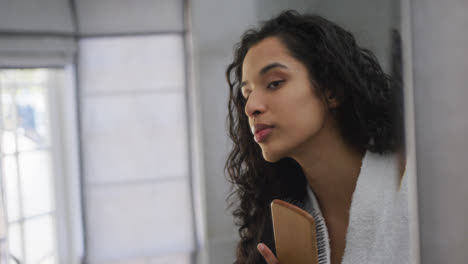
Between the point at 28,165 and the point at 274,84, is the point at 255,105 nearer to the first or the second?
the point at 274,84

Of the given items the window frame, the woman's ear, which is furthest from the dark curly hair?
the window frame

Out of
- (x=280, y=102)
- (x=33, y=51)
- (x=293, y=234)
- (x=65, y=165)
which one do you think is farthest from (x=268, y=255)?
(x=33, y=51)

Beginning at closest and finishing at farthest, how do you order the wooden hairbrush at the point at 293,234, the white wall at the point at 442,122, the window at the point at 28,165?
the white wall at the point at 442,122
the wooden hairbrush at the point at 293,234
the window at the point at 28,165

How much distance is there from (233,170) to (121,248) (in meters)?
0.51

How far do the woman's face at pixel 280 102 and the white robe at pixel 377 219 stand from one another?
0.21ft

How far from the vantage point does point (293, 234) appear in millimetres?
376

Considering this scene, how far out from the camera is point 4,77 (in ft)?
2.72

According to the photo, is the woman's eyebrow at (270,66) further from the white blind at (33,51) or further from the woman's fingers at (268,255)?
the white blind at (33,51)

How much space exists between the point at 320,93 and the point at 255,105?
0.23ft

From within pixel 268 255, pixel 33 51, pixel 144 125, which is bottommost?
pixel 268 255

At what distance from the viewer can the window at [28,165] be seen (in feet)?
2.59

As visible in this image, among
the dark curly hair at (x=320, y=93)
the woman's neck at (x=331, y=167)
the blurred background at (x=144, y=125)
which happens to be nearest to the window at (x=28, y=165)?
the blurred background at (x=144, y=125)

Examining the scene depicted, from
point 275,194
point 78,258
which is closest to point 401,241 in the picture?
point 275,194

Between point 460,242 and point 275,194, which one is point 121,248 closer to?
point 275,194
